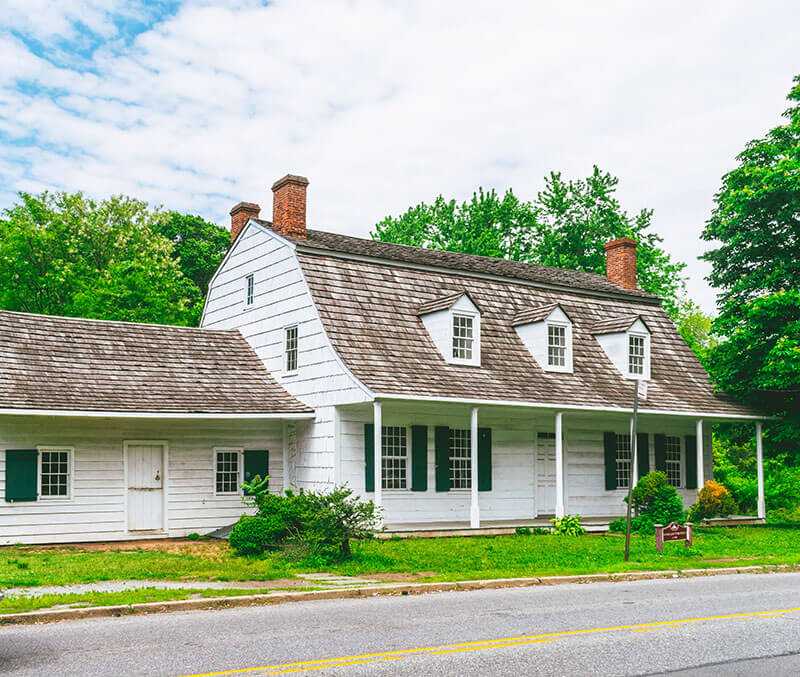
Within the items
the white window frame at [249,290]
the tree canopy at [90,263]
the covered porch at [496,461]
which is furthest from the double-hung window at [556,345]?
the tree canopy at [90,263]

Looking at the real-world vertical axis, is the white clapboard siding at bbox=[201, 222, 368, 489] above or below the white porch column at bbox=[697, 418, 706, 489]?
above

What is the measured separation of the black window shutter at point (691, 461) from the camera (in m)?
25.7

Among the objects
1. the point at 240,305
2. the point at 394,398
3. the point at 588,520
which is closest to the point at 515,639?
the point at 394,398

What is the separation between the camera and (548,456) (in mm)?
23391

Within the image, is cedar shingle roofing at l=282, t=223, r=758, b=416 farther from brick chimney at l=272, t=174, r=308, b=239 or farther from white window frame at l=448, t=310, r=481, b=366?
brick chimney at l=272, t=174, r=308, b=239

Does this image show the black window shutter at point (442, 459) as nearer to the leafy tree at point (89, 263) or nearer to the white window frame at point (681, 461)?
the white window frame at point (681, 461)

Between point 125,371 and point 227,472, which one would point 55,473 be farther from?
point 227,472

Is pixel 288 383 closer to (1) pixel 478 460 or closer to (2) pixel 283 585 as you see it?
(1) pixel 478 460

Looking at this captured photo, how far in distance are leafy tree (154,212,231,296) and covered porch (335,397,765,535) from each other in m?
30.2

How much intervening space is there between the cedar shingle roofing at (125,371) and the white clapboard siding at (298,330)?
58 centimetres

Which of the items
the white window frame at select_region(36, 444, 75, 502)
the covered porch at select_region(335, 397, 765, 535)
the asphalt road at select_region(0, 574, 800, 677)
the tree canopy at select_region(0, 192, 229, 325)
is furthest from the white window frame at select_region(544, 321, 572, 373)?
the tree canopy at select_region(0, 192, 229, 325)

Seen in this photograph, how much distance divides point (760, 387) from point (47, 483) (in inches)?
748

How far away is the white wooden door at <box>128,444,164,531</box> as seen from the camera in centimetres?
1952

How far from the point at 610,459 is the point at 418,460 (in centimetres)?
633
